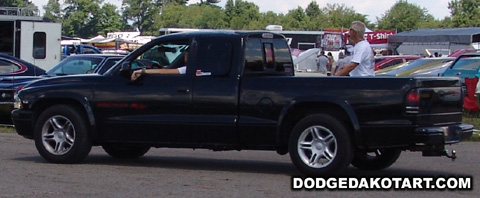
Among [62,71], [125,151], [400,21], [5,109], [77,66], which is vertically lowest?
[125,151]

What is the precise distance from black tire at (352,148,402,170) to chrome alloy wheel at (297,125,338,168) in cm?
114

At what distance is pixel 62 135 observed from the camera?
1092cm

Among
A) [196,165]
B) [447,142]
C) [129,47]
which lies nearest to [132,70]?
[196,165]

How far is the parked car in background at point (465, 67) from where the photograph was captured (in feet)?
76.2

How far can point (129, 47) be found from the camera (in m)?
55.2

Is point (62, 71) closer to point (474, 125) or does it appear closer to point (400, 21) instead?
point (474, 125)

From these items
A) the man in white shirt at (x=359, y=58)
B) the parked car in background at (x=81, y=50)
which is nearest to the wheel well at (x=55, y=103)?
the man in white shirt at (x=359, y=58)

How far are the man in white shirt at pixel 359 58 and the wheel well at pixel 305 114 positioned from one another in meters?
1.44

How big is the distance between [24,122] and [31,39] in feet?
61.0

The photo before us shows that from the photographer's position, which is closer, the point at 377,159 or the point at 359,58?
the point at 377,159

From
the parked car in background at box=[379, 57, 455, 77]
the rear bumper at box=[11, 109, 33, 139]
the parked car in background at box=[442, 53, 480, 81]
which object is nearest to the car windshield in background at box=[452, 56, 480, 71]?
the parked car in background at box=[442, 53, 480, 81]

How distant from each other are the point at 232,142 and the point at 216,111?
1.33ft

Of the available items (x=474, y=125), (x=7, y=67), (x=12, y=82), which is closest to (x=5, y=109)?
(x=12, y=82)

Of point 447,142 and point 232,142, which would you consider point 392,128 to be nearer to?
point 447,142
